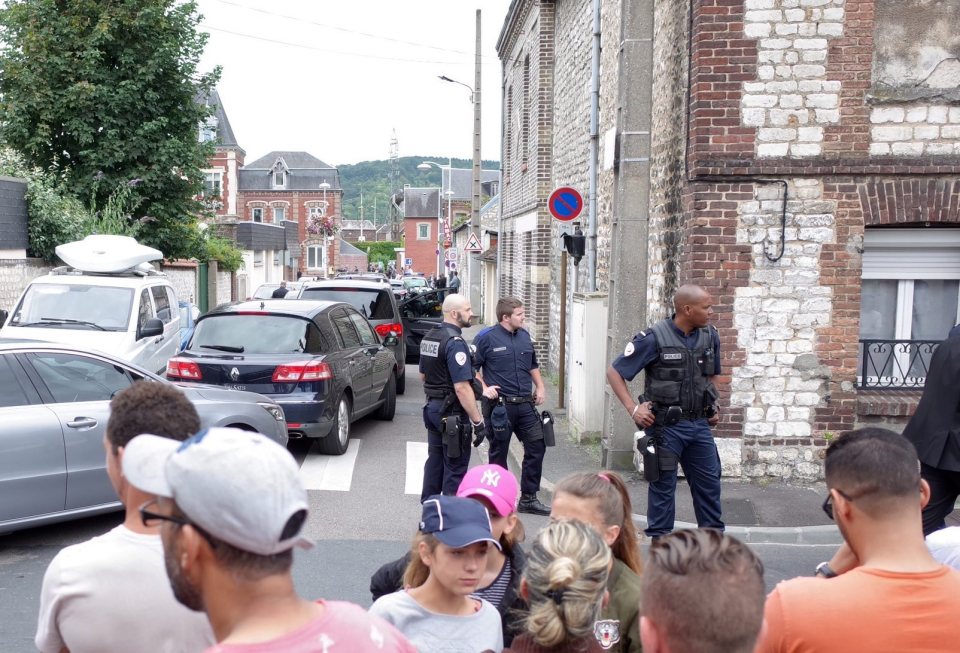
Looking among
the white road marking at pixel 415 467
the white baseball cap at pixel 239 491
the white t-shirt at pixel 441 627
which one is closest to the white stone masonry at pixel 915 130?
the white road marking at pixel 415 467

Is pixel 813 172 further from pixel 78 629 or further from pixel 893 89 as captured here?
pixel 78 629

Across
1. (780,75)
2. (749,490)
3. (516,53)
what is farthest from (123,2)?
(749,490)

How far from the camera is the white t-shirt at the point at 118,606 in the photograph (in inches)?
95.0

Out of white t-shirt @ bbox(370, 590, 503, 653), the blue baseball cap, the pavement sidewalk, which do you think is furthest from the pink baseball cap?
the pavement sidewalk

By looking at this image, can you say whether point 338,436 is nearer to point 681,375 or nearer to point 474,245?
point 681,375

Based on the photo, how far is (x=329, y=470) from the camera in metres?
9.50

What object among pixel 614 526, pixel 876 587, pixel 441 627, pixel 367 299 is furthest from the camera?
pixel 367 299

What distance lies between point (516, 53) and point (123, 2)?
892 cm

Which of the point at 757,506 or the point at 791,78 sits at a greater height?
the point at 791,78

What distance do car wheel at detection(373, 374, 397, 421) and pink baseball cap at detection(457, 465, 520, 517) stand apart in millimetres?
8579

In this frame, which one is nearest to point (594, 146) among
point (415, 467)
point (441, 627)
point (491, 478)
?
point (415, 467)

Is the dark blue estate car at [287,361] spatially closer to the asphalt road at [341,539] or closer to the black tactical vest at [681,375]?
the asphalt road at [341,539]

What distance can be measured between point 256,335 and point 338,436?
1.37m

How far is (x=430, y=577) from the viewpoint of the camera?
2.90 m
